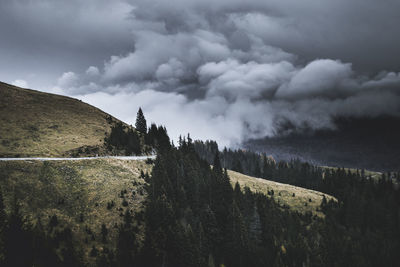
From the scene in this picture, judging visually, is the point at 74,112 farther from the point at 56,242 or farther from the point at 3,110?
the point at 56,242

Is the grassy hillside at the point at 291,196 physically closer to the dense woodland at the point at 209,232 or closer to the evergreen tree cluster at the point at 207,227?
the dense woodland at the point at 209,232

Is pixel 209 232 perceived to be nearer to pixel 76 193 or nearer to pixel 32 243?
pixel 76 193

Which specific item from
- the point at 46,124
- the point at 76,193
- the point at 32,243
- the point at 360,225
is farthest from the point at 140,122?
the point at 360,225

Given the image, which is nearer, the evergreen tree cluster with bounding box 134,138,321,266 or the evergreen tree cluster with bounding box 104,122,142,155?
the evergreen tree cluster with bounding box 134,138,321,266

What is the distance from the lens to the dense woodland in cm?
3381

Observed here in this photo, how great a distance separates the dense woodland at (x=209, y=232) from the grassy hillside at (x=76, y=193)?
198 cm

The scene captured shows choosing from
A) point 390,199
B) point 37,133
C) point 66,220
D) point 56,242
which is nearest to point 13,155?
point 37,133

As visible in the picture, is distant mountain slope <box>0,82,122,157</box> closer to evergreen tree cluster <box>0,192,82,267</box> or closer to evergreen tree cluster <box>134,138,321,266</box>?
evergreen tree cluster <box>134,138,321,266</box>

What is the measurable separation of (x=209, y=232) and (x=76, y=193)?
28.8 meters

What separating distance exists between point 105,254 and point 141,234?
25.1 feet

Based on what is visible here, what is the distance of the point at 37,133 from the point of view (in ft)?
243

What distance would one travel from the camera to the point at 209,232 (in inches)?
2130

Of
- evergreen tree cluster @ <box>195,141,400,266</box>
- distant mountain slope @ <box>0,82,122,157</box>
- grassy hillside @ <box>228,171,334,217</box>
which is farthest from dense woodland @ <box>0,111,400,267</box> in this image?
distant mountain slope @ <box>0,82,122,157</box>

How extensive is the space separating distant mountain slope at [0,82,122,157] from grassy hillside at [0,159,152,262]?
45.8 ft
